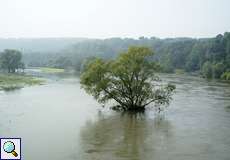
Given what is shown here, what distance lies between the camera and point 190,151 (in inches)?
1100

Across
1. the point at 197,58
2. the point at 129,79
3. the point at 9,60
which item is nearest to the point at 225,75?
the point at 197,58

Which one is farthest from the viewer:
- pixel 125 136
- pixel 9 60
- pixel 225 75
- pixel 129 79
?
pixel 9 60

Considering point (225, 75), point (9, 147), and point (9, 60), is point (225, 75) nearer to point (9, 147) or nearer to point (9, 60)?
point (9, 60)

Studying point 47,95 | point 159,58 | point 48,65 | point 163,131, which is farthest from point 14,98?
point 48,65

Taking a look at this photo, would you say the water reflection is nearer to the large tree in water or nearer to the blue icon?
the large tree in water

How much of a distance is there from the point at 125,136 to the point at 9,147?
71.8 feet

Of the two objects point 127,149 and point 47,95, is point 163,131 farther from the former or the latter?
point 47,95

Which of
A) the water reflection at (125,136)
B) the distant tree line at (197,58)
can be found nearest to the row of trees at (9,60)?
the distant tree line at (197,58)

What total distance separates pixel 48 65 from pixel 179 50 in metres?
59.6

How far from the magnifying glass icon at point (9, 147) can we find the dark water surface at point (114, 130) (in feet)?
48.6

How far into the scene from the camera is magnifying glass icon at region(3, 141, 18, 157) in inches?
450

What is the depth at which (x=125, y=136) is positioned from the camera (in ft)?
108

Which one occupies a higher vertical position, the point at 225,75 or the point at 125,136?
the point at 225,75

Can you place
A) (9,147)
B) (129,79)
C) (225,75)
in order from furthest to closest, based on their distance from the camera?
(225,75) < (129,79) < (9,147)
